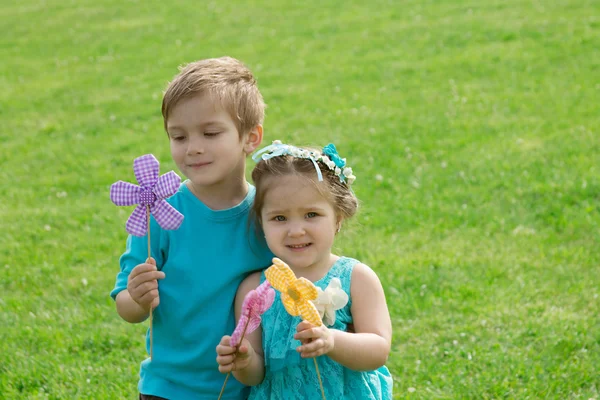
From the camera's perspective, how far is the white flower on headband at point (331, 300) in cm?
275

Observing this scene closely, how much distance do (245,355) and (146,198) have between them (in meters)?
0.66

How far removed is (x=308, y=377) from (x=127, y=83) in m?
9.77

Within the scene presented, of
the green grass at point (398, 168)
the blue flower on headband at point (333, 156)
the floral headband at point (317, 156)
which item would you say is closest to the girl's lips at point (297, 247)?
the floral headband at point (317, 156)

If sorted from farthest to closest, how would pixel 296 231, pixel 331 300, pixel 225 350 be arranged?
pixel 296 231
pixel 331 300
pixel 225 350

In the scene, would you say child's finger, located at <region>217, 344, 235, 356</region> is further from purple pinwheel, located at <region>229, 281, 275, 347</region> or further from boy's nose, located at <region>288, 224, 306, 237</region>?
boy's nose, located at <region>288, 224, 306, 237</region>

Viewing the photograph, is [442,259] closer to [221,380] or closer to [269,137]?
[221,380]

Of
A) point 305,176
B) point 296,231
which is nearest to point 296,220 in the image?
point 296,231

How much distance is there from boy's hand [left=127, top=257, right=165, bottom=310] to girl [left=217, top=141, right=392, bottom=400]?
35cm

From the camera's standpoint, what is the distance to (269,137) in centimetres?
901

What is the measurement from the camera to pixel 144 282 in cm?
285

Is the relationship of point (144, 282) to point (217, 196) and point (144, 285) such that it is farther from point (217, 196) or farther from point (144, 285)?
point (217, 196)

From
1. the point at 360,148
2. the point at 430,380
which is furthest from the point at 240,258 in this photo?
the point at 360,148

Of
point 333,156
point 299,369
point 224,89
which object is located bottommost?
point 299,369

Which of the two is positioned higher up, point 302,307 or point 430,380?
point 302,307
